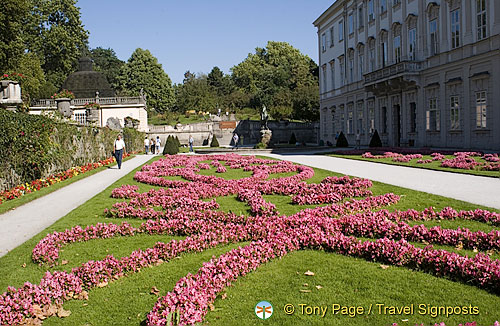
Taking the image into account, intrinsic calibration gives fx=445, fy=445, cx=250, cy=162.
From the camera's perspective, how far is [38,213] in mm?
9820

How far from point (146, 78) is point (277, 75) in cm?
2716

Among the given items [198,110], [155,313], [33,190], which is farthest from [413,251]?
[198,110]

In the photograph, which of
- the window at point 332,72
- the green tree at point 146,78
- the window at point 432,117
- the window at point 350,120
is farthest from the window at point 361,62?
the green tree at point 146,78

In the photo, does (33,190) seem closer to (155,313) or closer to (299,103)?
(155,313)

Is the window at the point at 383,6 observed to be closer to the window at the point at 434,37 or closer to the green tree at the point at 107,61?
the window at the point at 434,37

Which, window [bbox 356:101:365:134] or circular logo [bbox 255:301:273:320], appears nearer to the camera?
circular logo [bbox 255:301:273:320]

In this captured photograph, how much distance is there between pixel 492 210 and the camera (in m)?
7.82

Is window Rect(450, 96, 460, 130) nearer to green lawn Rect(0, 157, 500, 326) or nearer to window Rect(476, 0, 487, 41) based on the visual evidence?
window Rect(476, 0, 487, 41)

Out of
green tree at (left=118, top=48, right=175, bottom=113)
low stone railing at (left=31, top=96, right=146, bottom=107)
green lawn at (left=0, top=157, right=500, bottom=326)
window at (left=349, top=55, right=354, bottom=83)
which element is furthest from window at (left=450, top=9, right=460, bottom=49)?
green tree at (left=118, top=48, right=175, bottom=113)

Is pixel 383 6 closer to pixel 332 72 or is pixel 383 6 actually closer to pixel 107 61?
pixel 332 72

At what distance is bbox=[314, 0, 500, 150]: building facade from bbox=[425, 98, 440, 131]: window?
0.07 m

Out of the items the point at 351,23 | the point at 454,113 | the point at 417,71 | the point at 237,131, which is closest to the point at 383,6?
the point at 351,23

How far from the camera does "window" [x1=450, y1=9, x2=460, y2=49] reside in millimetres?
27797

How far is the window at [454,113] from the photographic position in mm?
28016
